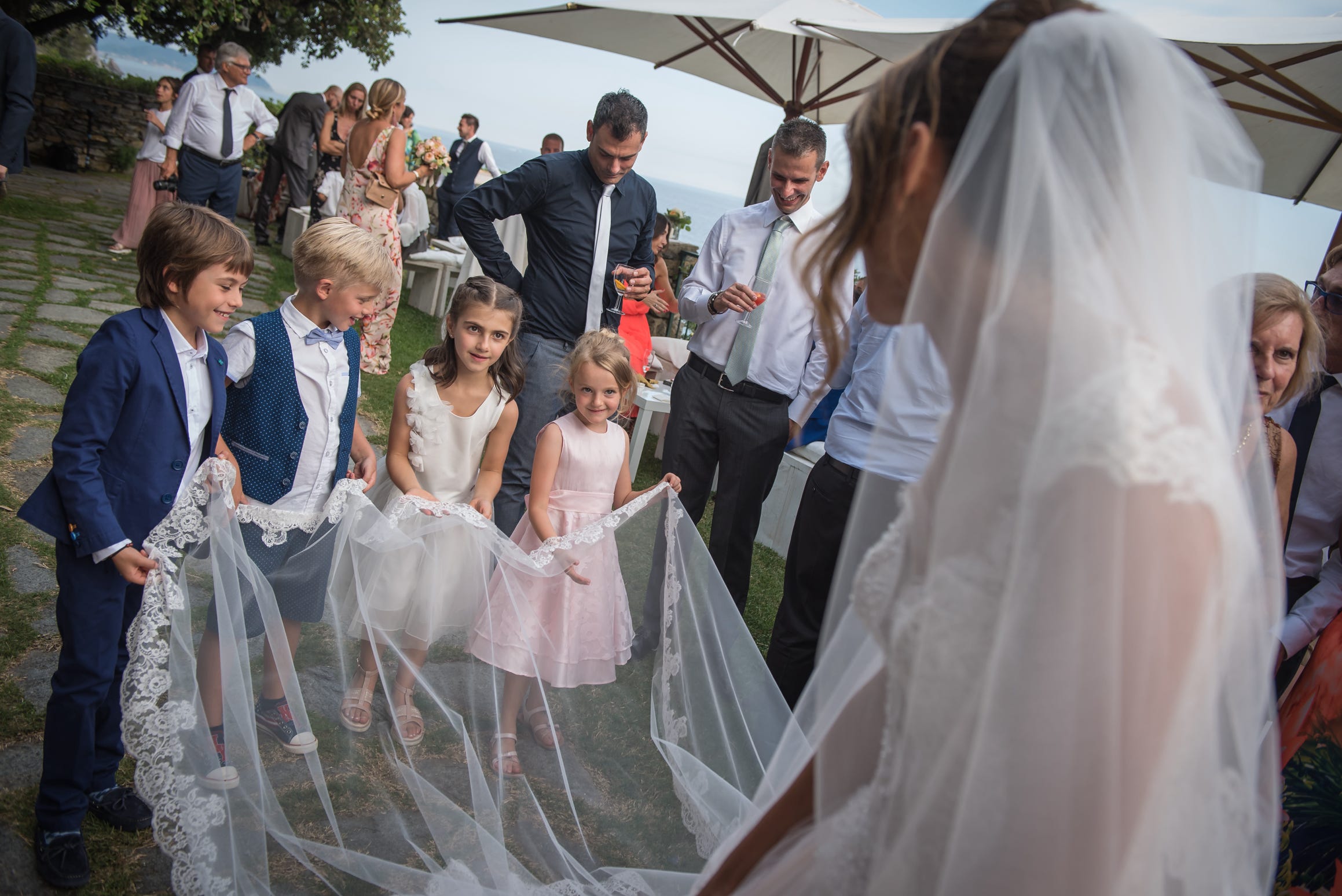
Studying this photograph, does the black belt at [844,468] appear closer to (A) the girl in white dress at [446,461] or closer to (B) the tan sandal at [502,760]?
(A) the girl in white dress at [446,461]

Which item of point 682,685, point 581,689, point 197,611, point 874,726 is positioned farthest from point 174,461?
point 874,726

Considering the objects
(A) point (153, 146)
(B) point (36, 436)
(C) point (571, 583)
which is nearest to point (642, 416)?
(C) point (571, 583)

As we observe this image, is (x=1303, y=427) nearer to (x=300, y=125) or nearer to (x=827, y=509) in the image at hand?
(x=827, y=509)

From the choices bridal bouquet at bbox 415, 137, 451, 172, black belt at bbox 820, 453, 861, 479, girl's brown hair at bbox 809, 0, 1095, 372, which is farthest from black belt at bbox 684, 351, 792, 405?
bridal bouquet at bbox 415, 137, 451, 172

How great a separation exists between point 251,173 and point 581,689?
13.6 meters

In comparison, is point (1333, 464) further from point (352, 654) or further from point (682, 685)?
point (352, 654)

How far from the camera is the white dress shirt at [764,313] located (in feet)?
12.4

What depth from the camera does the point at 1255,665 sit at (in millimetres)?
1066

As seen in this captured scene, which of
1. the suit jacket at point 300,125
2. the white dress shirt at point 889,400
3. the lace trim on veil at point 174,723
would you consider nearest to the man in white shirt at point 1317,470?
the white dress shirt at point 889,400

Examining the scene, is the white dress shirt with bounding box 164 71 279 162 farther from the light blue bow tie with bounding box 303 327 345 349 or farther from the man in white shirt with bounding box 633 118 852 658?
the light blue bow tie with bounding box 303 327 345 349

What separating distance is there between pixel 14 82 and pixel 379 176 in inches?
88.6

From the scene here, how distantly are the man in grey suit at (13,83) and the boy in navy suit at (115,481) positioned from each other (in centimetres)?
347

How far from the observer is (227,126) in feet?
25.7

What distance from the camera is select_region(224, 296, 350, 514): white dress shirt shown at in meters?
2.57
